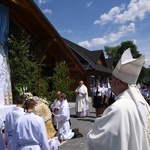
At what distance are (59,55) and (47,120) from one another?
7098mm

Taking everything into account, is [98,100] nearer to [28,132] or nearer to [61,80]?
[61,80]

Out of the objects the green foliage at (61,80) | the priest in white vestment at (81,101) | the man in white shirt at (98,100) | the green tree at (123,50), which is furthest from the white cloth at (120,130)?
the green tree at (123,50)

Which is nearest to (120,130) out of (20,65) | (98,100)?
(20,65)

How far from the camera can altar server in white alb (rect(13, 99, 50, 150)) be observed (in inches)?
170

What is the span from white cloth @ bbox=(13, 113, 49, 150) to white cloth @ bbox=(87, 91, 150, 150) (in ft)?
5.88

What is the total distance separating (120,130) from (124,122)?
9cm

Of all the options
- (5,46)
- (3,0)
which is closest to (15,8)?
(3,0)

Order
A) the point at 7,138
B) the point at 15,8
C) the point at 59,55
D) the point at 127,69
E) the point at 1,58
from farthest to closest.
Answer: the point at 59,55, the point at 15,8, the point at 1,58, the point at 7,138, the point at 127,69

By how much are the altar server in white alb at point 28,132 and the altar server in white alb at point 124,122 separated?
179 centimetres

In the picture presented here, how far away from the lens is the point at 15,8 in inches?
400

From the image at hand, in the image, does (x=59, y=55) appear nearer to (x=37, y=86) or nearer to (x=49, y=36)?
(x=49, y=36)

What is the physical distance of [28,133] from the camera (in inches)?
170

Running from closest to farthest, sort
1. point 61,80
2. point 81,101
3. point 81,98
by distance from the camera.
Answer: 1. point 61,80
2. point 81,101
3. point 81,98

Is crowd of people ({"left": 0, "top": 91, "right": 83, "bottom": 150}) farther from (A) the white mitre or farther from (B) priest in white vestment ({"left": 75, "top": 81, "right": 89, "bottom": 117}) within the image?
(B) priest in white vestment ({"left": 75, "top": 81, "right": 89, "bottom": 117})
